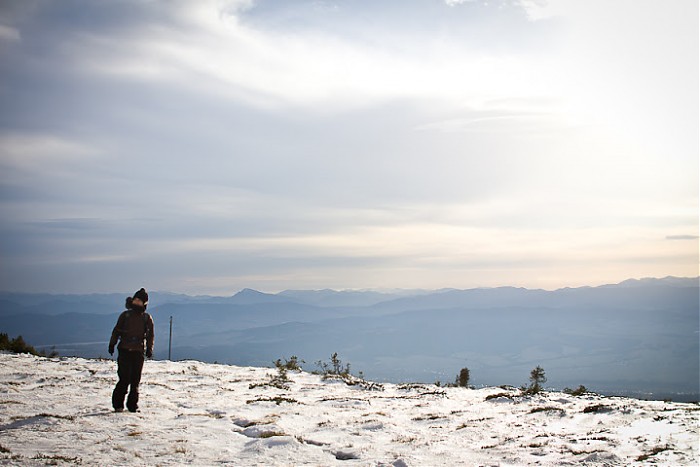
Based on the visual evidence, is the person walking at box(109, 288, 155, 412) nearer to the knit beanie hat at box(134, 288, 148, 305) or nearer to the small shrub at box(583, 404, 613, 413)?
the knit beanie hat at box(134, 288, 148, 305)

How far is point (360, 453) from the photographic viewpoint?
36.1 ft

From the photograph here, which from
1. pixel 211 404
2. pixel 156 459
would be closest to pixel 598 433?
pixel 156 459

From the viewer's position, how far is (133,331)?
14.2 m

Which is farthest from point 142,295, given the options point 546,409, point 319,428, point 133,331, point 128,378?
point 546,409

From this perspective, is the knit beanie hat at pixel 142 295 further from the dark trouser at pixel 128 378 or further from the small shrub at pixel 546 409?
the small shrub at pixel 546 409

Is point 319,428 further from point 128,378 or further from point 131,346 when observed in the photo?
point 131,346

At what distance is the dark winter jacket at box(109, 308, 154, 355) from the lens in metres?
14.1

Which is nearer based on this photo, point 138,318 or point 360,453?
point 360,453

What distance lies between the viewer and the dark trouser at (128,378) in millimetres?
13859

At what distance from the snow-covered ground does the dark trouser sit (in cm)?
47

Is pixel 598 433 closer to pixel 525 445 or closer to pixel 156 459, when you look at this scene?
pixel 525 445

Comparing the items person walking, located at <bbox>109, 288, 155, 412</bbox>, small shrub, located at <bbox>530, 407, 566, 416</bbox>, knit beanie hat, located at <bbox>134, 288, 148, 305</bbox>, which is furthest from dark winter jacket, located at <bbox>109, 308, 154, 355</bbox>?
small shrub, located at <bbox>530, 407, 566, 416</bbox>

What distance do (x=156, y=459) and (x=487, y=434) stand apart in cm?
927

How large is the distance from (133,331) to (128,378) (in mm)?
1396
